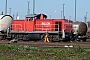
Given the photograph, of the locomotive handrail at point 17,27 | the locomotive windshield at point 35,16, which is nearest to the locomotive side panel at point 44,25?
the locomotive windshield at point 35,16

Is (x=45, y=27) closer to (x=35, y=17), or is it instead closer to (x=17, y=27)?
(x=35, y=17)

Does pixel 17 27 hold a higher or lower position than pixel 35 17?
lower

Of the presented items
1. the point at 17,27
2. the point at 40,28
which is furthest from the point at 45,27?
the point at 17,27

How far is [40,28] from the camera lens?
1578 inches

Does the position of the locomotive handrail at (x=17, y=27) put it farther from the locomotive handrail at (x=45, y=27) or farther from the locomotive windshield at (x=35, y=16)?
the locomotive handrail at (x=45, y=27)

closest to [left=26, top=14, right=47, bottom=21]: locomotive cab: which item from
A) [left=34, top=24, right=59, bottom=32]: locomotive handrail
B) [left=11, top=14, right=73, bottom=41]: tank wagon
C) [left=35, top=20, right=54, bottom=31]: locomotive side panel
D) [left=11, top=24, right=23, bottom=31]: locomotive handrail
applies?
[left=11, top=14, right=73, bottom=41]: tank wagon

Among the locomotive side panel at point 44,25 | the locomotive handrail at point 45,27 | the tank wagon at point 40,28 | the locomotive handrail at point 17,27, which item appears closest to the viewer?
the tank wagon at point 40,28

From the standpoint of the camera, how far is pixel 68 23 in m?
40.1

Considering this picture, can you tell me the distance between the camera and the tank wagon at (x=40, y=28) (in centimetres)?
3881

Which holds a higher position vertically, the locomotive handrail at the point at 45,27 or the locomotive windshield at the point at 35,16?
the locomotive windshield at the point at 35,16

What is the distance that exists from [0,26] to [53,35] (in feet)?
27.0

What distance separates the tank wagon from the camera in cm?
3881

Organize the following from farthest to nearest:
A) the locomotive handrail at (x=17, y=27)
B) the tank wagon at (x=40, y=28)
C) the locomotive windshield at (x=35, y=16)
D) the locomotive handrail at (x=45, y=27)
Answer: the locomotive handrail at (x=17, y=27) < the locomotive windshield at (x=35, y=16) < the locomotive handrail at (x=45, y=27) < the tank wagon at (x=40, y=28)

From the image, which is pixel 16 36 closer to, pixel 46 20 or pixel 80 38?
pixel 46 20
